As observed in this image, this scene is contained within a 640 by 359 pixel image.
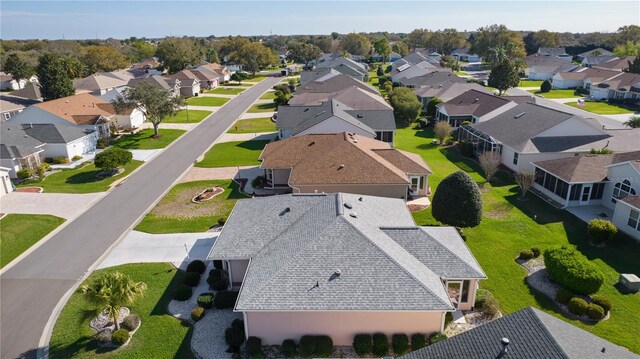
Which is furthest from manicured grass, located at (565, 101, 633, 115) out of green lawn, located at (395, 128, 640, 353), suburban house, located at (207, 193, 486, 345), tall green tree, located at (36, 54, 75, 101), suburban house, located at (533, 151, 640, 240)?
tall green tree, located at (36, 54, 75, 101)

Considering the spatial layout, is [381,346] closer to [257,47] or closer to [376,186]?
[376,186]

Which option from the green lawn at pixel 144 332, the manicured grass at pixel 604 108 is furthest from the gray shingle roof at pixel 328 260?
the manicured grass at pixel 604 108

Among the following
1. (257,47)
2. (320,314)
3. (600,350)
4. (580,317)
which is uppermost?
(257,47)

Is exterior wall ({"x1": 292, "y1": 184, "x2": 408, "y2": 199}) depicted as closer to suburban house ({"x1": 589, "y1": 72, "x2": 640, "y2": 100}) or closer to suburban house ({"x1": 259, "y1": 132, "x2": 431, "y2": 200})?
suburban house ({"x1": 259, "y1": 132, "x2": 431, "y2": 200})

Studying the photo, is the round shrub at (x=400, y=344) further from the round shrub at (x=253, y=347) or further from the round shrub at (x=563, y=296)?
the round shrub at (x=563, y=296)

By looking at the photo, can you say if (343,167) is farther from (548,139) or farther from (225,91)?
(225,91)

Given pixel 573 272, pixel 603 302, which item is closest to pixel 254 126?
pixel 573 272

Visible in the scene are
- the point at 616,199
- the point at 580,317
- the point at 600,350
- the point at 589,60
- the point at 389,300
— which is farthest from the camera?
the point at 589,60

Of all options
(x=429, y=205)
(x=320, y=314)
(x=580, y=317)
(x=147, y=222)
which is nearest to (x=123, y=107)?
(x=147, y=222)

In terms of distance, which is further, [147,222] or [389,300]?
[147,222]
